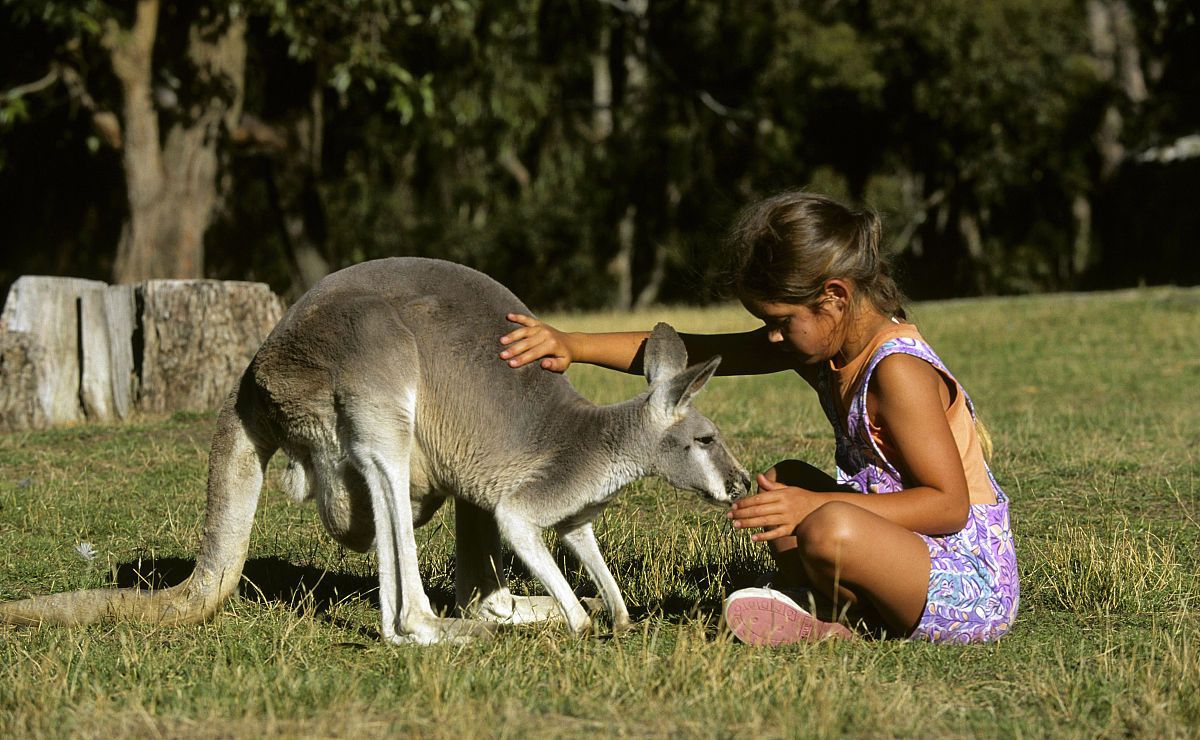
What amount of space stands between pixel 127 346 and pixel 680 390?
487 centimetres

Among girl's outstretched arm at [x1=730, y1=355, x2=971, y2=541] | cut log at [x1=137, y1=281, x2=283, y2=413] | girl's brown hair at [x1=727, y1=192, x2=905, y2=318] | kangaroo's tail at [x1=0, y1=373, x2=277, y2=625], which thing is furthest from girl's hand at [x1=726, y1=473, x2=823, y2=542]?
cut log at [x1=137, y1=281, x2=283, y2=413]

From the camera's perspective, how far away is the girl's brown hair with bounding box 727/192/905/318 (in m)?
3.64

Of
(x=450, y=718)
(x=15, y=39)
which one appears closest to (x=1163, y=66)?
(x=15, y=39)

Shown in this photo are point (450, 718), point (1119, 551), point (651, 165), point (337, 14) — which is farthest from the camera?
point (651, 165)

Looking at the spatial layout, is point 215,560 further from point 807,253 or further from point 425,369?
point 807,253

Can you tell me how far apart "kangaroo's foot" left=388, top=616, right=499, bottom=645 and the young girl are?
66cm

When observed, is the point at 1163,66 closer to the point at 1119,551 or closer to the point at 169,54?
the point at 169,54

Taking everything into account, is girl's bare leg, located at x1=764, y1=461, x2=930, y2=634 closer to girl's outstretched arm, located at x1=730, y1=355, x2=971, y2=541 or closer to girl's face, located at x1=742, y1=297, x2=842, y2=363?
girl's outstretched arm, located at x1=730, y1=355, x2=971, y2=541

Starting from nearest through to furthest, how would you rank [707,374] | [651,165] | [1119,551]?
[707,374] < [1119,551] < [651,165]

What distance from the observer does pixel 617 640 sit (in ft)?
11.4

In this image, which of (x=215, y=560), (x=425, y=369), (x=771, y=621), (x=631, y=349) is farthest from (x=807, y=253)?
(x=215, y=560)

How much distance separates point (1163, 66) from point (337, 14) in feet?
61.6

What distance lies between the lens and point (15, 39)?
14.3m

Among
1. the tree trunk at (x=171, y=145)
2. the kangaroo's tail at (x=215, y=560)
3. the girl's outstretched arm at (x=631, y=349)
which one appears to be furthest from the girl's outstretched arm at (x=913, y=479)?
the tree trunk at (x=171, y=145)
